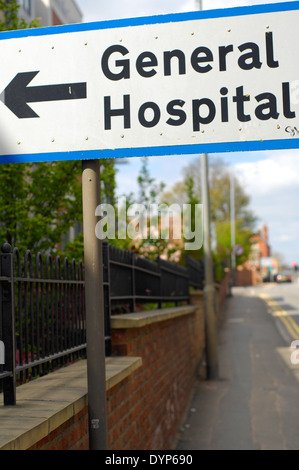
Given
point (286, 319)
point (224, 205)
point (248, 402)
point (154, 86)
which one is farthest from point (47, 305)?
point (224, 205)

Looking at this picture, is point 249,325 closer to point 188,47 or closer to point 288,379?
point 288,379

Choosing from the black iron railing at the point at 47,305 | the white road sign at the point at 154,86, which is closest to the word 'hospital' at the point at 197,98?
the white road sign at the point at 154,86

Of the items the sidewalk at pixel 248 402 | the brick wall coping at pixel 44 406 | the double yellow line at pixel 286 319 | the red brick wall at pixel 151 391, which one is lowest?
the sidewalk at pixel 248 402

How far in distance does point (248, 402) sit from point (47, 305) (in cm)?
613

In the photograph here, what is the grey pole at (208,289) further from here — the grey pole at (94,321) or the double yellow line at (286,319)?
the grey pole at (94,321)

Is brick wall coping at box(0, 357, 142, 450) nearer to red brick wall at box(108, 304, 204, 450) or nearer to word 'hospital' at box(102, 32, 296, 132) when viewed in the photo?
red brick wall at box(108, 304, 204, 450)

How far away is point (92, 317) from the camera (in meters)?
2.29

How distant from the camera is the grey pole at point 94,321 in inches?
89.5

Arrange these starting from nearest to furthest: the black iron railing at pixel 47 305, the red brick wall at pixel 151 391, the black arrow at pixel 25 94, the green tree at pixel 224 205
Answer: the black arrow at pixel 25 94
the black iron railing at pixel 47 305
the red brick wall at pixel 151 391
the green tree at pixel 224 205

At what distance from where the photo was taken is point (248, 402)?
8.84m

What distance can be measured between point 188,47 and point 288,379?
9.16 meters

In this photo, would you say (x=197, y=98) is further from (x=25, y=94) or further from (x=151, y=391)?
(x=151, y=391)

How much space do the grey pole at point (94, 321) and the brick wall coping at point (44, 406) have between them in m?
0.28

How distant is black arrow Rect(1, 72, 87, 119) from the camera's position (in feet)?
7.70
